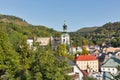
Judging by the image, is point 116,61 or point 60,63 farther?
point 116,61

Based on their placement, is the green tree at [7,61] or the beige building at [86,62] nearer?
the green tree at [7,61]

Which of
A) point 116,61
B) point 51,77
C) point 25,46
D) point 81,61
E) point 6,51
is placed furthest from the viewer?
point 81,61

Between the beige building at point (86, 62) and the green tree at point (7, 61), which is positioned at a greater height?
the green tree at point (7, 61)

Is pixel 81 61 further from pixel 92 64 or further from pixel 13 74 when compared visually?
pixel 13 74

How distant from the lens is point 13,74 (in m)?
15.1

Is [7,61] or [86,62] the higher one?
[7,61]

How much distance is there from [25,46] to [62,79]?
392cm

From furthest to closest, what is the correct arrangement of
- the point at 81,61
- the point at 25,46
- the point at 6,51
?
the point at 81,61 < the point at 6,51 < the point at 25,46

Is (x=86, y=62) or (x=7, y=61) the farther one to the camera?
(x=86, y=62)

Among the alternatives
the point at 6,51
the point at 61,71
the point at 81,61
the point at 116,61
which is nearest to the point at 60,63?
the point at 61,71

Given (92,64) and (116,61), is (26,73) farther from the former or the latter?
(92,64)

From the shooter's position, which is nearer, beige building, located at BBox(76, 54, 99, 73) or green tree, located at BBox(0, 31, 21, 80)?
green tree, located at BBox(0, 31, 21, 80)

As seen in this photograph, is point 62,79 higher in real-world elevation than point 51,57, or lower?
lower

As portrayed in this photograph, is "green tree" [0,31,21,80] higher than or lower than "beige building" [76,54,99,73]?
higher
